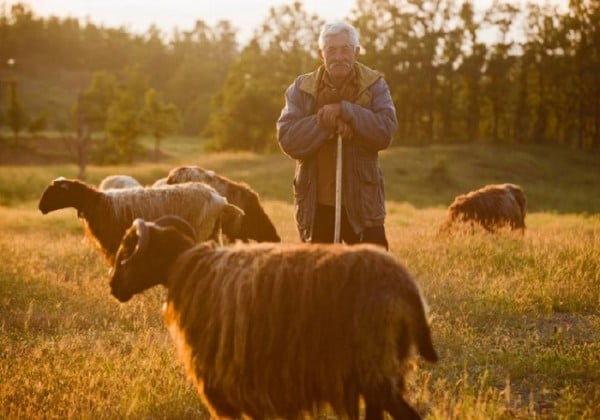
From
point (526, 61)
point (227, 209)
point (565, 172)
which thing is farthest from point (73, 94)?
point (227, 209)

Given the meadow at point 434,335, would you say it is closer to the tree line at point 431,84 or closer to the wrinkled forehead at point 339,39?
the wrinkled forehead at point 339,39

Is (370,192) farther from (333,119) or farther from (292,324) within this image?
(292,324)

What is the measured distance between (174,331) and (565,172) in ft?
151

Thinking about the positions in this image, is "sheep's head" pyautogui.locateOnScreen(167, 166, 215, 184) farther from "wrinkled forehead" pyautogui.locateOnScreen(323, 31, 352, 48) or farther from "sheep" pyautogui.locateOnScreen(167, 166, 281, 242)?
"wrinkled forehead" pyautogui.locateOnScreen(323, 31, 352, 48)

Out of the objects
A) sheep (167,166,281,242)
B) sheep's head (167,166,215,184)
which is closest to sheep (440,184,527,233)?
sheep (167,166,281,242)

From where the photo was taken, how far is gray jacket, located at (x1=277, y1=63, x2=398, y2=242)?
5707 millimetres

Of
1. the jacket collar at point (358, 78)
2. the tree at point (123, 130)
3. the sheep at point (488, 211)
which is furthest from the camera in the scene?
the tree at point (123, 130)

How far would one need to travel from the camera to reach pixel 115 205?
388 inches

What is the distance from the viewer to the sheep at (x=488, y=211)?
47.7 feet

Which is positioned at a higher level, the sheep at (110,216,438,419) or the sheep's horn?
the sheep's horn

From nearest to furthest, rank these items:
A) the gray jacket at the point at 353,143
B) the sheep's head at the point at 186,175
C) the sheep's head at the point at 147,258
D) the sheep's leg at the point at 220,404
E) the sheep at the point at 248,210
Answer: the sheep's leg at the point at 220,404 < the sheep's head at the point at 147,258 < the gray jacket at the point at 353,143 < the sheep's head at the point at 186,175 < the sheep at the point at 248,210

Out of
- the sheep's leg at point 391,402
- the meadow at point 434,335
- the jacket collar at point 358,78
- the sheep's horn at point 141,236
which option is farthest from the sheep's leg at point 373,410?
the jacket collar at point 358,78

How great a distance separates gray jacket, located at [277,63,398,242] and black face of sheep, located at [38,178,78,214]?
16.9ft

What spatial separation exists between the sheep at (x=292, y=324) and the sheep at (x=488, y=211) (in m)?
10.3
